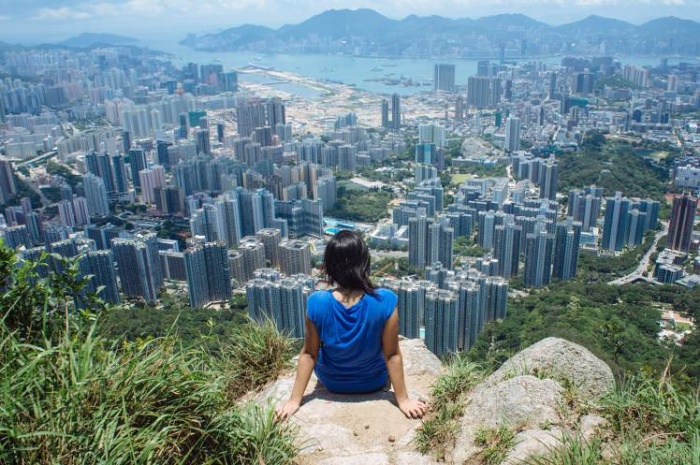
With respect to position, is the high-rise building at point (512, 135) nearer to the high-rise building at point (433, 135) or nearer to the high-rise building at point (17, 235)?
the high-rise building at point (433, 135)

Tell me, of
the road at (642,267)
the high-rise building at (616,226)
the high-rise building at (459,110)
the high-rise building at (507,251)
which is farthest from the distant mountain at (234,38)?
the high-rise building at (507,251)

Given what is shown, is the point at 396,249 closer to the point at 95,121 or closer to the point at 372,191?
the point at 372,191

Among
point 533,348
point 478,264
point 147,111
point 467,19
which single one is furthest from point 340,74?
point 533,348

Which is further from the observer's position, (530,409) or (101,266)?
(101,266)

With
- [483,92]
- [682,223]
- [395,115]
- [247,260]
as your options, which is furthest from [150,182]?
[483,92]

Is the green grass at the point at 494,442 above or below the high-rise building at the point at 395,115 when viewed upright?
above

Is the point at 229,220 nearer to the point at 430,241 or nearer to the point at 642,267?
the point at 430,241

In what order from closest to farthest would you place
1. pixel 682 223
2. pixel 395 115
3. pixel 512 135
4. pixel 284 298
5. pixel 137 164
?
pixel 284 298 < pixel 682 223 < pixel 137 164 < pixel 512 135 < pixel 395 115

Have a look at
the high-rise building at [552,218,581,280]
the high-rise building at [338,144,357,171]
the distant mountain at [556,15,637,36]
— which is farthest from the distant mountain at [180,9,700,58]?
the high-rise building at [552,218,581,280]
